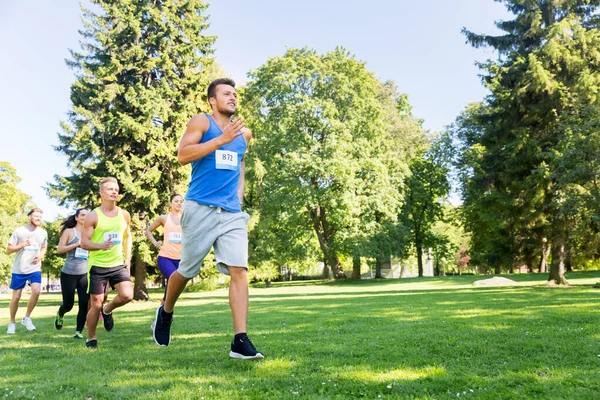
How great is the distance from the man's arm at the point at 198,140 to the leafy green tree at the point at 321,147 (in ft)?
84.9

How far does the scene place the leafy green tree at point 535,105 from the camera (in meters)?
18.3

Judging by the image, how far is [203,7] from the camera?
24.9 m

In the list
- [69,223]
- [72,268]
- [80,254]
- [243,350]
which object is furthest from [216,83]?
[69,223]

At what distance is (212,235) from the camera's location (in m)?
4.42

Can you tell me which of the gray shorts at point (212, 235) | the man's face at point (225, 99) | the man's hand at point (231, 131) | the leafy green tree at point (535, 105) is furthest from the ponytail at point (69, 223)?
the leafy green tree at point (535, 105)

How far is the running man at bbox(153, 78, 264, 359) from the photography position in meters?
4.30

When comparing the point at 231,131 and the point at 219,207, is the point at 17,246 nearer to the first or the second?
the point at 219,207

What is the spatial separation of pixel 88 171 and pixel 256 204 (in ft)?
52.3

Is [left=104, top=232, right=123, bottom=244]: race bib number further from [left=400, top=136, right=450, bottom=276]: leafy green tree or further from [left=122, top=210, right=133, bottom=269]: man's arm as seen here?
[left=400, top=136, right=450, bottom=276]: leafy green tree

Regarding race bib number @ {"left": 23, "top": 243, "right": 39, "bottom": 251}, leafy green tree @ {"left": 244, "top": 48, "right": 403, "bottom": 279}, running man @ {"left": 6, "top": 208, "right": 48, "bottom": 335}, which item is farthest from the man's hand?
leafy green tree @ {"left": 244, "top": 48, "right": 403, "bottom": 279}

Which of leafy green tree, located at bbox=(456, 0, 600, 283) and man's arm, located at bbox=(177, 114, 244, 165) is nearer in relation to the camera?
man's arm, located at bbox=(177, 114, 244, 165)

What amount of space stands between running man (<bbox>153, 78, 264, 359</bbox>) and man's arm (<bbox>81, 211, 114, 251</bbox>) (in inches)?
78.5

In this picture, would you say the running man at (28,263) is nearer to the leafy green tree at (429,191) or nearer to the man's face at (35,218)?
the man's face at (35,218)

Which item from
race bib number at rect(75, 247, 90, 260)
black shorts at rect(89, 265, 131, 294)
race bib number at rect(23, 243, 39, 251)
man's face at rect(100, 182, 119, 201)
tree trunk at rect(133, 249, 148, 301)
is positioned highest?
man's face at rect(100, 182, 119, 201)
